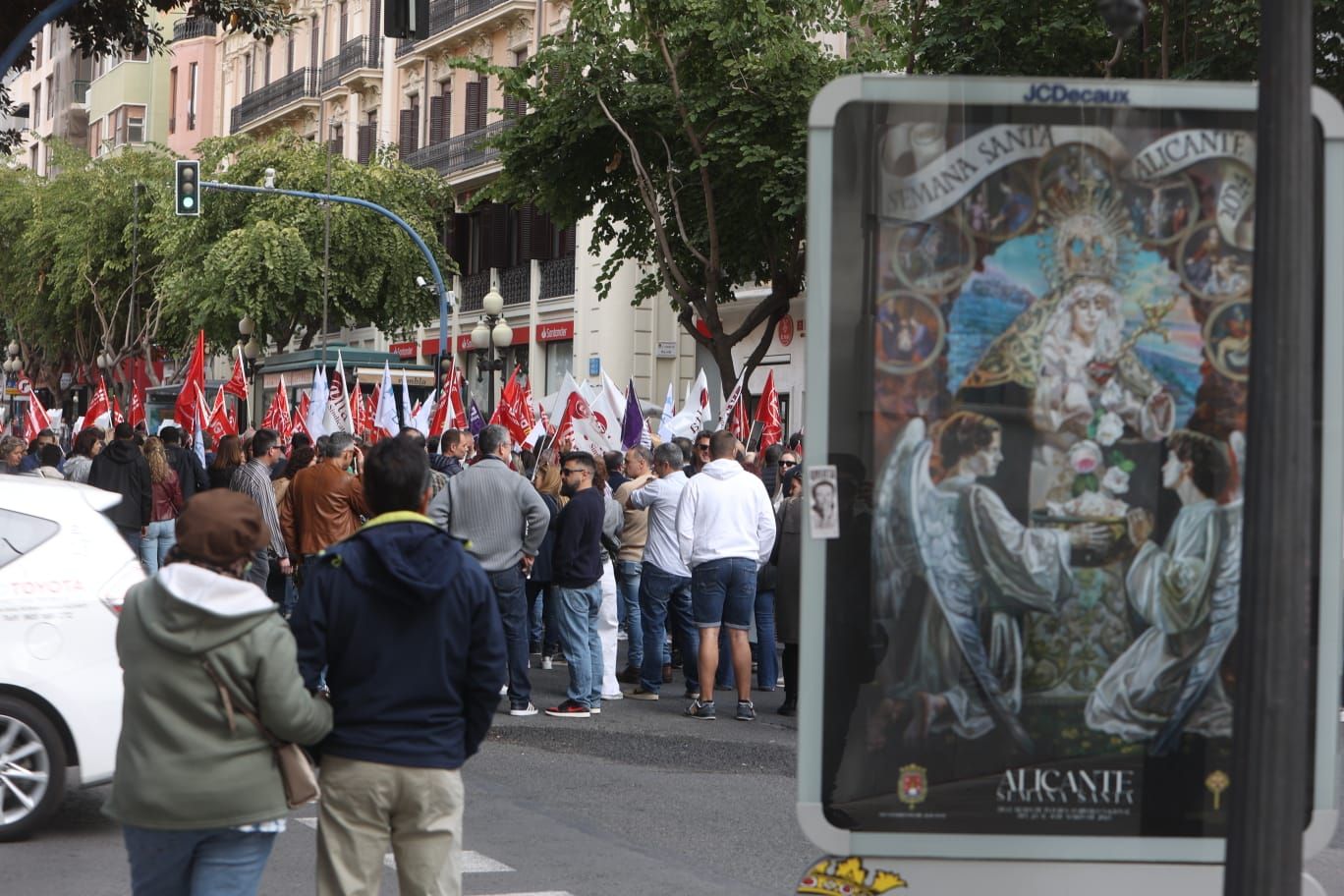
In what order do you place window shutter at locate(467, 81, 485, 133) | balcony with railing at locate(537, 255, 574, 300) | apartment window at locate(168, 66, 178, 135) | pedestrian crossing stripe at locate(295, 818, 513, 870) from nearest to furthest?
pedestrian crossing stripe at locate(295, 818, 513, 870) → balcony with railing at locate(537, 255, 574, 300) → window shutter at locate(467, 81, 485, 133) → apartment window at locate(168, 66, 178, 135)

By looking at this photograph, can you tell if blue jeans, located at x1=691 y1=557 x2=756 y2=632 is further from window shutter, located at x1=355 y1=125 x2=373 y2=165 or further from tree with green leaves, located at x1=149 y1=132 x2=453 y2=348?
window shutter, located at x1=355 y1=125 x2=373 y2=165

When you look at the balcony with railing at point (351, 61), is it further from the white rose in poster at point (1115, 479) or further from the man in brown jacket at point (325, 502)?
the white rose in poster at point (1115, 479)

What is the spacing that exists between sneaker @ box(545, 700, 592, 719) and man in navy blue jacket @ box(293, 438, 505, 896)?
7.14m

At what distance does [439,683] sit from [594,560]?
7134mm

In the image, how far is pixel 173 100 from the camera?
68.6 meters

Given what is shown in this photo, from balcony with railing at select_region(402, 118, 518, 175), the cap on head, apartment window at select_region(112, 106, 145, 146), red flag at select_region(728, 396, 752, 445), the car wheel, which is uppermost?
apartment window at select_region(112, 106, 145, 146)

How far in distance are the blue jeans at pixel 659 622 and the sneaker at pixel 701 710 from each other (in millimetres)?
615

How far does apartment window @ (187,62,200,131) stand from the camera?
218 ft

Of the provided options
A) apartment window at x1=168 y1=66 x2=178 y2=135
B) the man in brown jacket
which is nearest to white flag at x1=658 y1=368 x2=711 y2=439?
the man in brown jacket

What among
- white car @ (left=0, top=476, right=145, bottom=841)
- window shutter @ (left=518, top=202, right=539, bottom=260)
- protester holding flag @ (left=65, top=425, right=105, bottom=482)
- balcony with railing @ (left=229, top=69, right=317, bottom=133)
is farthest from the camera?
balcony with railing @ (left=229, top=69, right=317, bottom=133)

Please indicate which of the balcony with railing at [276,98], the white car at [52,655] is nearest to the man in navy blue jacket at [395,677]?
the white car at [52,655]

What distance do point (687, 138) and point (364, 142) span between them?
2942 cm

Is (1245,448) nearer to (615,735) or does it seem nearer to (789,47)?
(615,735)

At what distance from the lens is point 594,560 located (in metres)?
11.9
